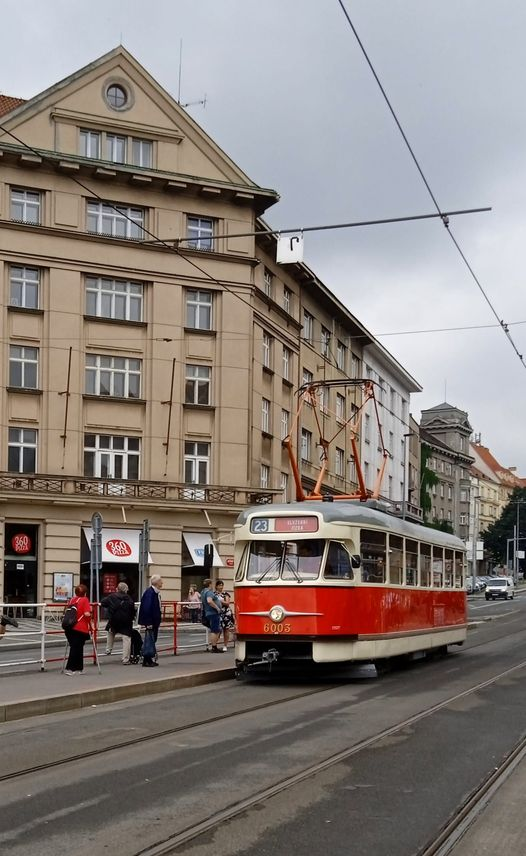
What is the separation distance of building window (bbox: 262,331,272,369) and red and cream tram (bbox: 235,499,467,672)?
2512 cm

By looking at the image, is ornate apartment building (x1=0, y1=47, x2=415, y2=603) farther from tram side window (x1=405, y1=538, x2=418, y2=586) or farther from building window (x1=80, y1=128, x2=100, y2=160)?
tram side window (x1=405, y1=538, x2=418, y2=586)

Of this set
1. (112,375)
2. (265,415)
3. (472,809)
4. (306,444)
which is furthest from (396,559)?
(306,444)

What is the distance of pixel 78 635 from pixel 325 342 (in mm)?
36721

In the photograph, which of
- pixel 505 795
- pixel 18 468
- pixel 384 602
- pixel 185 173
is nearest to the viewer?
pixel 505 795

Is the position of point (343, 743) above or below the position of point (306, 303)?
below

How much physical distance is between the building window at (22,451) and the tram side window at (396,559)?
67.2 ft

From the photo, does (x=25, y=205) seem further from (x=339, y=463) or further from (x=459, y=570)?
(x=339, y=463)

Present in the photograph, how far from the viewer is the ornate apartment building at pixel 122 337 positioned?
38.3 m

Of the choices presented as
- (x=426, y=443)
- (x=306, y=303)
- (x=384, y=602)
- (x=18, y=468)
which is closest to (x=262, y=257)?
(x=306, y=303)

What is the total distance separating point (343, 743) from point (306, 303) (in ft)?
131

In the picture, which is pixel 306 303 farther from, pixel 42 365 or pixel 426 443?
pixel 426 443

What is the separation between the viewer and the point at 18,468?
38.1m

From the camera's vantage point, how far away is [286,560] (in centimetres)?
1791

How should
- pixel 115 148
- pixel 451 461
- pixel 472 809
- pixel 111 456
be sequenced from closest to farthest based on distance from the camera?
pixel 472 809 → pixel 111 456 → pixel 115 148 → pixel 451 461
